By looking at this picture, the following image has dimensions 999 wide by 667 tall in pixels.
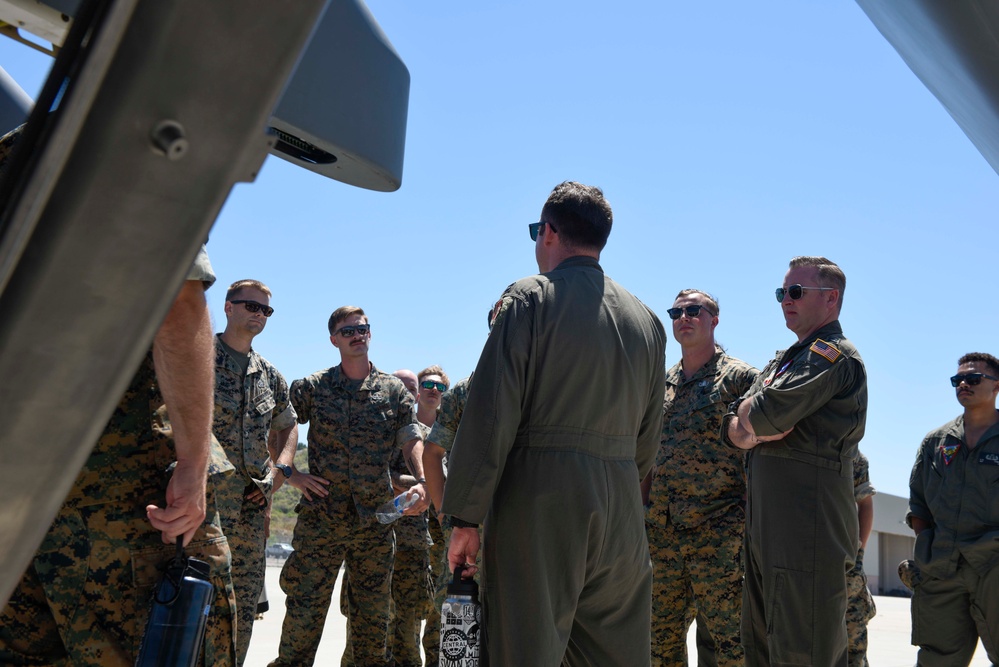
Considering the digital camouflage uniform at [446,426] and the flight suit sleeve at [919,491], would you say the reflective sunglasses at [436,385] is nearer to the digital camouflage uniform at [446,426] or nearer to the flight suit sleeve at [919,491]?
the digital camouflage uniform at [446,426]

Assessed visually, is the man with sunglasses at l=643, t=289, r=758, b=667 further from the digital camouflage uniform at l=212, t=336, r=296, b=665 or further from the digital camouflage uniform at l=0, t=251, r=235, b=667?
the digital camouflage uniform at l=0, t=251, r=235, b=667

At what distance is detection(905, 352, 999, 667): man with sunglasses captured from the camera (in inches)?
252

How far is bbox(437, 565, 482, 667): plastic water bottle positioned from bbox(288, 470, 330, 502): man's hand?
12.1ft

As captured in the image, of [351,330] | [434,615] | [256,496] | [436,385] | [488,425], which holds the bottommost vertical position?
[434,615]

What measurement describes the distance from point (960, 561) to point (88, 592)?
6.10m

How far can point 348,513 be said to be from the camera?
6.93 m

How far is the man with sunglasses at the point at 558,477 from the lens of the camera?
321cm

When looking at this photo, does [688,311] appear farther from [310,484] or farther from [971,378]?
[310,484]

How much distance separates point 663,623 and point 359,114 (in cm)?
508

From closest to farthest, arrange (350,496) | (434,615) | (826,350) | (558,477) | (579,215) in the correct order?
(558,477), (579,215), (826,350), (350,496), (434,615)

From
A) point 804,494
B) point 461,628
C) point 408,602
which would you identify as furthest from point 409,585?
point 461,628

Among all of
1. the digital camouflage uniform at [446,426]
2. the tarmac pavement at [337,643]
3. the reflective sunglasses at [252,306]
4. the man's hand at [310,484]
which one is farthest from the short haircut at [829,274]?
the tarmac pavement at [337,643]

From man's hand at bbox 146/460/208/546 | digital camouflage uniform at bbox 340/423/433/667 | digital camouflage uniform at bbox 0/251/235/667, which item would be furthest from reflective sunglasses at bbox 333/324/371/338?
man's hand at bbox 146/460/208/546

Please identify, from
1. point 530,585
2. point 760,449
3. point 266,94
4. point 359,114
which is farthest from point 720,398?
point 266,94
